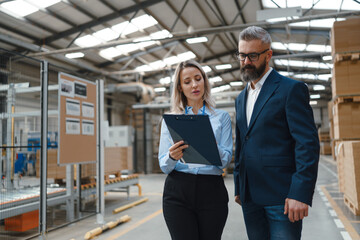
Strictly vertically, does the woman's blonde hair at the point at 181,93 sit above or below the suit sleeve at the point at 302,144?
above

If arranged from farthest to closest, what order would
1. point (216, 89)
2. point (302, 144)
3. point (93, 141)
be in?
point (216, 89), point (93, 141), point (302, 144)

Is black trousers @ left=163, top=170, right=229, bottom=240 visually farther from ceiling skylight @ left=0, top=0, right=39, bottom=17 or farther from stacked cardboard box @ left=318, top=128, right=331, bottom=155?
stacked cardboard box @ left=318, top=128, right=331, bottom=155

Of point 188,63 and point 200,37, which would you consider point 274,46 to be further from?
point 188,63

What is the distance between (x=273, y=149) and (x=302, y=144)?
17 cm

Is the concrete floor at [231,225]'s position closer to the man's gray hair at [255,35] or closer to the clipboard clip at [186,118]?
the clipboard clip at [186,118]

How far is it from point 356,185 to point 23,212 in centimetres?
549

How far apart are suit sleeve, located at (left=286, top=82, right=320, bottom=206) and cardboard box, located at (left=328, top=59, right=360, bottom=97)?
5.46m

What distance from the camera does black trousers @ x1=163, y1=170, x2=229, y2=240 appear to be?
180cm

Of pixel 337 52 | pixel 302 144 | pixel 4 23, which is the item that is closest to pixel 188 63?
pixel 302 144

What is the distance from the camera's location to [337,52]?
631cm

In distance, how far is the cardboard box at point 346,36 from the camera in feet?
20.5

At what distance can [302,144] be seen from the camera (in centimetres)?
152

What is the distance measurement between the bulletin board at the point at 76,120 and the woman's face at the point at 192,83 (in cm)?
301

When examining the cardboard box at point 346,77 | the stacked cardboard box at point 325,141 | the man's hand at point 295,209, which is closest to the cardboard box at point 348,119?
the cardboard box at point 346,77
